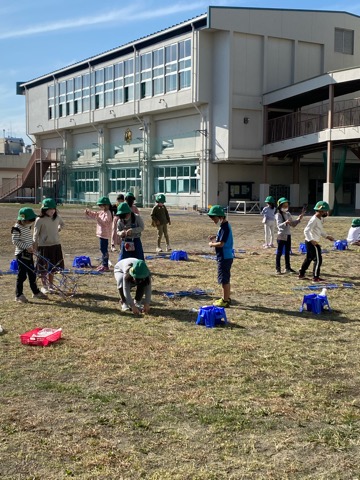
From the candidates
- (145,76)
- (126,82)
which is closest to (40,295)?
(145,76)

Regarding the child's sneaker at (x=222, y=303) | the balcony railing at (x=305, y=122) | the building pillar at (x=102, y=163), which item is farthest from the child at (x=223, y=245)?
the building pillar at (x=102, y=163)

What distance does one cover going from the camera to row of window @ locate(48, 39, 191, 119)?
36031 millimetres

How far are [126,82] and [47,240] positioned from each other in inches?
1355

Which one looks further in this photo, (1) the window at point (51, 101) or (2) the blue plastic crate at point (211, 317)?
(1) the window at point (51, 101)

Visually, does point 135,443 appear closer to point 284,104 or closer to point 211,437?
point 211,437

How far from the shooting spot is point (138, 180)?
41656 mm

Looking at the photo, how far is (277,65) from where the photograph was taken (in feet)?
113

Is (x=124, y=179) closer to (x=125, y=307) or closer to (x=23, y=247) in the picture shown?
(x=23, y=247)

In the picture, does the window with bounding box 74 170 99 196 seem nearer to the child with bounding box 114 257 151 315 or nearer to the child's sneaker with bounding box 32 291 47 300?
the child's sneaker with bounding box 32 291 47 300

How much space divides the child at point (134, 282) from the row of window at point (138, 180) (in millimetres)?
28976

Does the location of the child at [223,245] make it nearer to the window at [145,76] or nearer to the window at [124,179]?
the window at [145,76]

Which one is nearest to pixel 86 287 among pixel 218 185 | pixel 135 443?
pixel 135 443

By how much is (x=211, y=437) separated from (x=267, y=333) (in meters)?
2.91

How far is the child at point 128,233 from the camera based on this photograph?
866 cm
